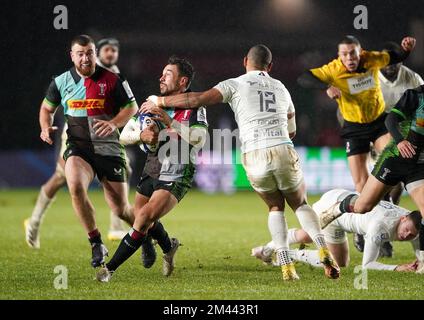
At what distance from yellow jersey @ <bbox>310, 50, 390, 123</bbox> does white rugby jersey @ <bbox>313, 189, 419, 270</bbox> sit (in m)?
1.51

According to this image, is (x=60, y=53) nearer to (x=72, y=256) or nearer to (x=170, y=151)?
(x=72, y=256)

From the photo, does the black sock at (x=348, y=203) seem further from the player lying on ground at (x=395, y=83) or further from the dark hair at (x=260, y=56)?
the player lying on ground at (x=395, y=83)

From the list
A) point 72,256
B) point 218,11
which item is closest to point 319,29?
point 218,11

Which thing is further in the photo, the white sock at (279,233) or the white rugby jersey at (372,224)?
the white rugby jersey at (372,224)

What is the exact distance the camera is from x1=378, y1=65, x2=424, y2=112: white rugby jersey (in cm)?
1014

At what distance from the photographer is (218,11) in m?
28.8

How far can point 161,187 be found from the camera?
745 centimetres

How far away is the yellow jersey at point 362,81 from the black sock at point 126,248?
344cm

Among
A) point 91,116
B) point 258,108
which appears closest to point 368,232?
point 258,108

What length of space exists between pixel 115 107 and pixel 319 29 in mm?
18623

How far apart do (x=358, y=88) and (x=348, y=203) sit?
192cm

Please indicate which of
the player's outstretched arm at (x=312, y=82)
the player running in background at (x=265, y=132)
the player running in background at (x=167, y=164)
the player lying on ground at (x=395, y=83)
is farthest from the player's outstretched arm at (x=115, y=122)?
the player lying on ground at (x=395, y=83)

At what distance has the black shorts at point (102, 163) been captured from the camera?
8234 mm

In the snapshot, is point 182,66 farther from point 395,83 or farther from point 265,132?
point 395,83
